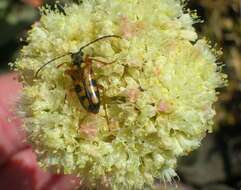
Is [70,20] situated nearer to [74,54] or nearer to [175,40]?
[74,54]

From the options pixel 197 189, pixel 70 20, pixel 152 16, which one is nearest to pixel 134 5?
pixel 152 16

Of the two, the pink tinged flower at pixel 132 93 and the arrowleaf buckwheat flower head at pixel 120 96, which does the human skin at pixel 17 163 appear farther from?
the pink tinged flower at pixel 132 93

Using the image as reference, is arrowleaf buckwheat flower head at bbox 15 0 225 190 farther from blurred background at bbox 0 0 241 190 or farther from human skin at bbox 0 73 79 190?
blurred background at bbox 0 0 241 190

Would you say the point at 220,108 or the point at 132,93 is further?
the point at 220,108

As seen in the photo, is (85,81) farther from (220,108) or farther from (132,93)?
(220,108)

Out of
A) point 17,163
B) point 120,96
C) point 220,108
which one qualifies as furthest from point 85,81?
point 220,108

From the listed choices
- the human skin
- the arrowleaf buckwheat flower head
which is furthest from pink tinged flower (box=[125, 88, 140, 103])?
the human skin
